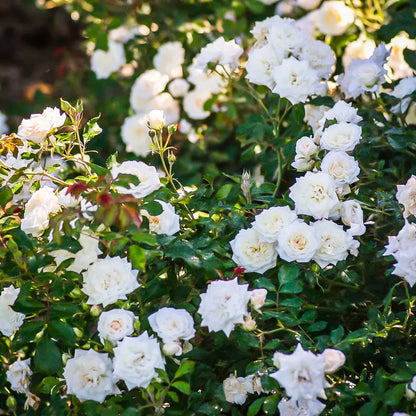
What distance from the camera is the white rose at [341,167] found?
164cm

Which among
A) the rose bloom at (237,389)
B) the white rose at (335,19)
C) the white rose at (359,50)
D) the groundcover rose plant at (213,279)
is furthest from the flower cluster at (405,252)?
the white rose at (335,19)

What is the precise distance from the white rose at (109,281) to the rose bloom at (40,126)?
374 millimetres

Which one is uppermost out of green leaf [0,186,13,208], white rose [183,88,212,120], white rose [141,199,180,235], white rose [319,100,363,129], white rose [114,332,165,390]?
white rose [319,100,363,129]

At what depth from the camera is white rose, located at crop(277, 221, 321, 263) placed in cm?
154

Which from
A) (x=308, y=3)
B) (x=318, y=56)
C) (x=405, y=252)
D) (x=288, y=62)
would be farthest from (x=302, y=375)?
(x=308, y=3)

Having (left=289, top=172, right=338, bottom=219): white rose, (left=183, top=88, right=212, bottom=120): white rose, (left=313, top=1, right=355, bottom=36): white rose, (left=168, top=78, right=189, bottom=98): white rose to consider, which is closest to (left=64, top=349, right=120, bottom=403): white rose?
(left=289, top=172, right=338, bottom=219): white rose

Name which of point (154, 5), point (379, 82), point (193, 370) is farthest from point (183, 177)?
point (193, 370)

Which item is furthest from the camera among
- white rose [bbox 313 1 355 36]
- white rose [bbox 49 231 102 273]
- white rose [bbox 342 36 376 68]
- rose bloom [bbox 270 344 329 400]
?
white rose [bbox 313 1 355 36]

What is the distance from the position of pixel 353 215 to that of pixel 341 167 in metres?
0.12

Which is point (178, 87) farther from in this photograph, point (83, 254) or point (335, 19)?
point (83, 254)

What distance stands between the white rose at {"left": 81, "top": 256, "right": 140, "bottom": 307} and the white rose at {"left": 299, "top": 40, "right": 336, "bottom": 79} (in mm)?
901

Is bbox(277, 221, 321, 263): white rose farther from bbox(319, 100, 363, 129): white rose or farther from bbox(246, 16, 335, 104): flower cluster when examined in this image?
bbox(246, 16, 335, 104): flower cluster

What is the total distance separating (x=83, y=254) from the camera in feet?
5.10

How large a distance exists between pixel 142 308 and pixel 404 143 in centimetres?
88
